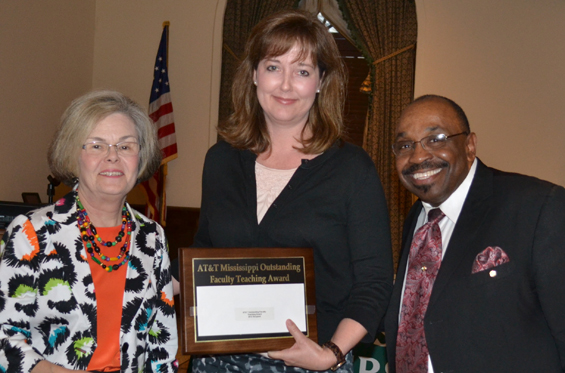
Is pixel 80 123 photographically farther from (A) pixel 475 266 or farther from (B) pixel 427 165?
(A) pixel 475 266

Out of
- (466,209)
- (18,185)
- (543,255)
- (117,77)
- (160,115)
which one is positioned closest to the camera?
(543,255)

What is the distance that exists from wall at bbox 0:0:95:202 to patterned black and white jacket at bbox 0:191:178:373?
3794mm

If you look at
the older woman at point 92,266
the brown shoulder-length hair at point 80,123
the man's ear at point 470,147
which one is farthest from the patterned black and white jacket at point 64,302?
the man's ear at point 470,147

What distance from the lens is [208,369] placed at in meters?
1.94

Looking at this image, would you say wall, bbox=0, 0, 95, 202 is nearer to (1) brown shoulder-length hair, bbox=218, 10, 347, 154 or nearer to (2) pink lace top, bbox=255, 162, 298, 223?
(1) brown shoulder-length hair, bbox=218, 10, 347, 154

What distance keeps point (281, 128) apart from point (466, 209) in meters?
0.78

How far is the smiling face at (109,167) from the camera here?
190 centimetres

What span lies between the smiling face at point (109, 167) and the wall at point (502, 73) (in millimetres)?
5274

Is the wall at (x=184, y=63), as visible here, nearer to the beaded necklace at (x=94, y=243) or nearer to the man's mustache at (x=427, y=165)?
the beaded necklace at (x=94, y=243)

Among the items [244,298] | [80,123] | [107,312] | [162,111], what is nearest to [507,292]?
[244,298]

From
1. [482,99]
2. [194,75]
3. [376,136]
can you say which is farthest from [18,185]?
[482,99]

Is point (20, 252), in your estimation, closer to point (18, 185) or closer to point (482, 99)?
point (18, 185)

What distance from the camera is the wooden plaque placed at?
177 centimetres

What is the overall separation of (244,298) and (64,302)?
1.95ft
